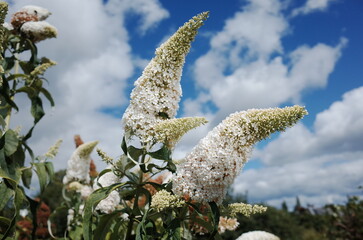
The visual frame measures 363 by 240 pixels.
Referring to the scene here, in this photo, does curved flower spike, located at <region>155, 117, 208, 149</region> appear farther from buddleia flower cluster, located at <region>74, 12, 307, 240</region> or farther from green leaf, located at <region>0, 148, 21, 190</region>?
green leaf, located at <region>0, 148, 21, 190</region>

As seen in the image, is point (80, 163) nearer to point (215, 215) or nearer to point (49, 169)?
point (49, 169)

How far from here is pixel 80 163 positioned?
3779 millimetres

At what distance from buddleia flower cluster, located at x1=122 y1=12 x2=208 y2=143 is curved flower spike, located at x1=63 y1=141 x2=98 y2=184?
159cm

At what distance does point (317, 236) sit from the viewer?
553 inches

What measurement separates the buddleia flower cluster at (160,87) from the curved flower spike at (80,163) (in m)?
1.59

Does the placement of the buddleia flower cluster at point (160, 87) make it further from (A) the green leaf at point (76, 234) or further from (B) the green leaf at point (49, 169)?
(A) the green leaf at point (76, 234)

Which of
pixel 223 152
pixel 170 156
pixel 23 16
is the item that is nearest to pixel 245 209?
pixel 223 152

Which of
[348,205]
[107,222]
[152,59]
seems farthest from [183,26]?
[348,205]

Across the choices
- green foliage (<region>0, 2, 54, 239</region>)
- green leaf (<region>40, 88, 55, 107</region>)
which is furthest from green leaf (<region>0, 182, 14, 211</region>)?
green leaf (<region>40, 88, 55, 107</region>)

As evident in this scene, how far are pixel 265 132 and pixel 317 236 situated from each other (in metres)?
14.1

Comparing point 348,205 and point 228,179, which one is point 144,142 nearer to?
point 228,179

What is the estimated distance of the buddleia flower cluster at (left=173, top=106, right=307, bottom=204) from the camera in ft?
5.45

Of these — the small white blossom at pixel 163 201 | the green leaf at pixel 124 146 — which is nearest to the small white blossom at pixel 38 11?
the green leaf at pixel 124 146

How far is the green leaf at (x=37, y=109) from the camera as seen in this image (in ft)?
10.6
